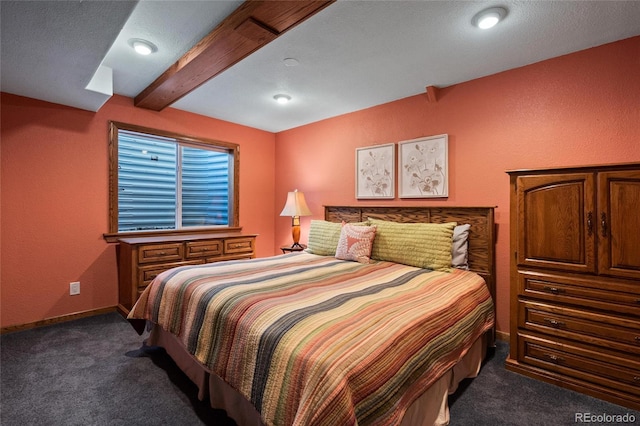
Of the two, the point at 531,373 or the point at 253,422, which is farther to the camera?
the point at 531,373

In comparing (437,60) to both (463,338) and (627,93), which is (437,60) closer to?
(627,93)

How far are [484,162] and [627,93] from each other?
1.01 metres

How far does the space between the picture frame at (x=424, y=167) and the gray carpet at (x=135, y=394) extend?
1587 mm

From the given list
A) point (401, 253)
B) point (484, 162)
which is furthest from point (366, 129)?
point (401, 253)

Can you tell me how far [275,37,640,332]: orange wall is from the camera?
7.27 feet

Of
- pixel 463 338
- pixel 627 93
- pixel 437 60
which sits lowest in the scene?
pixel 463 338

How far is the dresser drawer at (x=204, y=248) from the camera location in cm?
340

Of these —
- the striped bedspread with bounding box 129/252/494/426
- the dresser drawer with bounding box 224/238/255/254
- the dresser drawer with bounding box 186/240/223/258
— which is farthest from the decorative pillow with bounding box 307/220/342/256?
the dresser drawer with bounding box 186/240/223/258

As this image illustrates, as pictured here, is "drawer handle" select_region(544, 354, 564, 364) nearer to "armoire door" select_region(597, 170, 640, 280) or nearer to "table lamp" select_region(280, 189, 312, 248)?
"armoire door" select_region(597, 170, 640, 280)

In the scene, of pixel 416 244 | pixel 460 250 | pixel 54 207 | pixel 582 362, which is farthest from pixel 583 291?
pixel 54 207

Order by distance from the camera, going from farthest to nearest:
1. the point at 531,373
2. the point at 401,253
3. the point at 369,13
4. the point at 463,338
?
the point at 401,253 < the point at 531,373 < the point at 369,13 < the point at 463,338

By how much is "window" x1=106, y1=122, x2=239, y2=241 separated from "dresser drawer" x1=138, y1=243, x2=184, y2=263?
541 mm

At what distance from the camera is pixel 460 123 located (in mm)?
2965

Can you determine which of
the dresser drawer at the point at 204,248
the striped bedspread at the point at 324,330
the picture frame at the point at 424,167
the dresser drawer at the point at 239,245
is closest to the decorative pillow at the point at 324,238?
the striped bedspread at the point at 324,330
